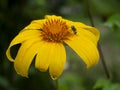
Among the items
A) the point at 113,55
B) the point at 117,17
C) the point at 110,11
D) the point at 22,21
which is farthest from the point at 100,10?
the point at 117,17

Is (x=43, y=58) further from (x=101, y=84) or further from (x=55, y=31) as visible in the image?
(x=101, y=84)

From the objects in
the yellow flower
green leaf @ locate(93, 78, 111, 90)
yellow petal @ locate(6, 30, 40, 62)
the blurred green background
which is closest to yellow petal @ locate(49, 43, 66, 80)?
the yellow flower

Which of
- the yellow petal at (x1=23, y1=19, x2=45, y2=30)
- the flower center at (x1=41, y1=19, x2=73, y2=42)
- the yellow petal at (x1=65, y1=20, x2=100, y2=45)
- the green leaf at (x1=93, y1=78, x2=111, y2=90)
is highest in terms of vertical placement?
the yellow petal at (x1=23, y1=19, x2=45, y2=30)

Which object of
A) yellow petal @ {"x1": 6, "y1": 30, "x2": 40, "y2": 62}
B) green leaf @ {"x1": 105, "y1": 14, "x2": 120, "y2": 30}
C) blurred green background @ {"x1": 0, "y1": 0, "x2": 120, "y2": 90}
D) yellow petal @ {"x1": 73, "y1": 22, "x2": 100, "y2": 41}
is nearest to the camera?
yellow petal @ {"x1": 6, "y1": 30, "x2": 40, "y2": 62}

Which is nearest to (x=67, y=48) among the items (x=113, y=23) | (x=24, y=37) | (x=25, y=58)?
(x=113, y=23)

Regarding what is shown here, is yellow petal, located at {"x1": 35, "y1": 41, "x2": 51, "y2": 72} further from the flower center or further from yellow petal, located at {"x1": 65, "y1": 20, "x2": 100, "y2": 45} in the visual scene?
yellow petal, located at {"x1": 65, "y1": 20, "x2": 100, "y2": 45}

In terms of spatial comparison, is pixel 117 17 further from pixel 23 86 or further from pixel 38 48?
pixel 23 86
